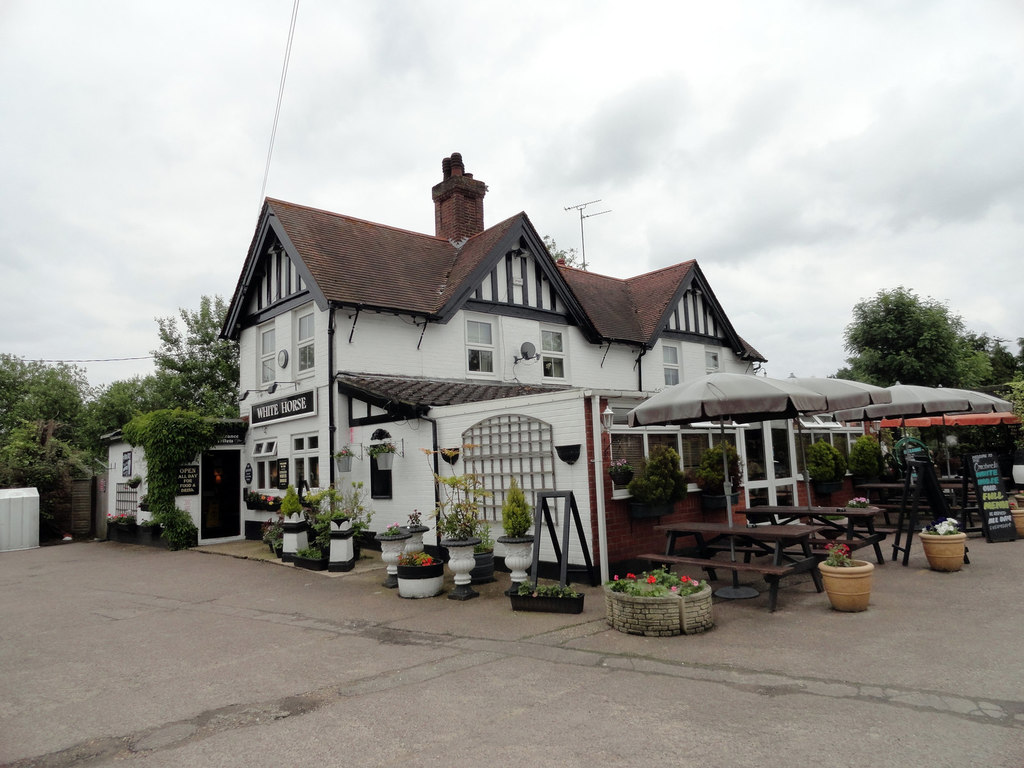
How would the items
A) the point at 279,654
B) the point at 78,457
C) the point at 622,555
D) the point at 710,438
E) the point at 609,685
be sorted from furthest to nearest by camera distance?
the point at 78,457 < the point at 710,438 < the point at 622,555 < the point at 279,654 < the point at 609,685

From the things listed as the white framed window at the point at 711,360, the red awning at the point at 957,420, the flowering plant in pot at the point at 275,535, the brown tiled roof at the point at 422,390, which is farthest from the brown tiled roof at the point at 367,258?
the red awning at the point at 957,420

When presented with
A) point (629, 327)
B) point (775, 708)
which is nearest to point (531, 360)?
point (629, 327)

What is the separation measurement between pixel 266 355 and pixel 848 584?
46.9 feet

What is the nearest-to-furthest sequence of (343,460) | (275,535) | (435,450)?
(435,450) < (343,460) < (275,535)

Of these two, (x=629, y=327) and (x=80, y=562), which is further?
(x=629, y=327)

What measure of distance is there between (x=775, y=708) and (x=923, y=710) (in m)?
0.92

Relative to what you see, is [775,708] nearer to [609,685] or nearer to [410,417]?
[609,685]

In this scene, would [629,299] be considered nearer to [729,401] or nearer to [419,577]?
[729,401]

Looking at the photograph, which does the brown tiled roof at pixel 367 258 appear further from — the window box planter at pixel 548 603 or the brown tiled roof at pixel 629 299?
the window box planter at pixel 548 603

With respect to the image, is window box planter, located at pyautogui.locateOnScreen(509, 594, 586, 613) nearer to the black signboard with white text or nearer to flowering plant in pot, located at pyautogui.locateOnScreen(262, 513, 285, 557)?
flowering plant in pot, located at pyautogui.locateOnScreen(262, 513, 285, 557)

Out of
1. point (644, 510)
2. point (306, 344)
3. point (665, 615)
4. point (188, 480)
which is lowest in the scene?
point (665, 615)

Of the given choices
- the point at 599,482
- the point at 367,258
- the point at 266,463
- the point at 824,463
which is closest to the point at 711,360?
the point at 824,463

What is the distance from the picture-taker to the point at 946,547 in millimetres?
8906

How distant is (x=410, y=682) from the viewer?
5660 millimetres
